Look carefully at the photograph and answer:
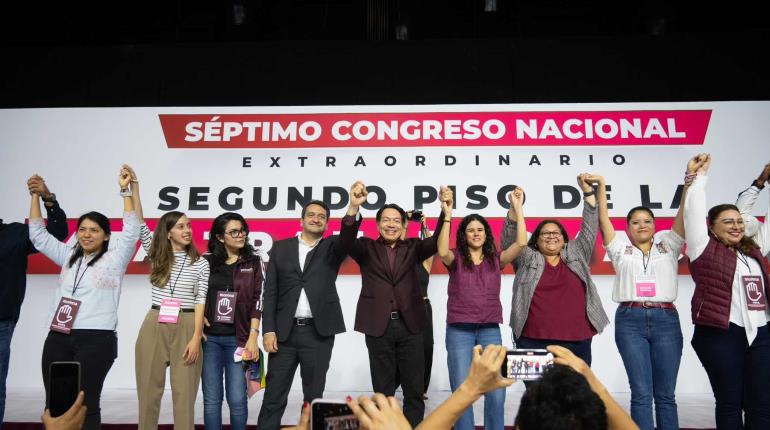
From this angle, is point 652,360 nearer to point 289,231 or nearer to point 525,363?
point 525,363

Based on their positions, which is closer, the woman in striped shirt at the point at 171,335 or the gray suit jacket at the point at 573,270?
the woman in striped shirt at the point at 171,335

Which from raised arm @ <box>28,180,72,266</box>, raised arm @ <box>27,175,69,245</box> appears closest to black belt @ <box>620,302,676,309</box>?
raised arm @ <box>28,180,72,266</box>

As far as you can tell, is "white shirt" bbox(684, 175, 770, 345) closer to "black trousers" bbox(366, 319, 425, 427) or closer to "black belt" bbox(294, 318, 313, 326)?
"black trousers" bbox(366, 319, 425, 427)

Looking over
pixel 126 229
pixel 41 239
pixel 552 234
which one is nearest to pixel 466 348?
pixel 552 234

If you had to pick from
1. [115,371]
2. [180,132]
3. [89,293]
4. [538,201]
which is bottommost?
[115,371]

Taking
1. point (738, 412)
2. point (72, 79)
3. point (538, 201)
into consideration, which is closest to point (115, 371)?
point (72, 79)

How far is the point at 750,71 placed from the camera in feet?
14.4

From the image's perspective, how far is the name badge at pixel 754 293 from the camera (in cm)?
233

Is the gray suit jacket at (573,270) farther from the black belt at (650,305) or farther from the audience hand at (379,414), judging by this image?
the audience hand at (379,414)

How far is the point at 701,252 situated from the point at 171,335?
2.42 metres

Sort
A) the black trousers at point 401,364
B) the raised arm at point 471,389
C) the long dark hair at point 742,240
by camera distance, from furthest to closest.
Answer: the black trousers at point 401,364 → the long dark hair at point 742,240 → the raised arm at point 471,389

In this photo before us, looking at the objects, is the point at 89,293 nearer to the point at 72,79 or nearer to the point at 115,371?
the point at 115,371

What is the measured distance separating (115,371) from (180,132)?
1892mm

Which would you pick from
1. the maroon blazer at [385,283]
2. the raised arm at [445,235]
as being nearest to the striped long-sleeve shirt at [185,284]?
the maroon blazer at [385,283]
